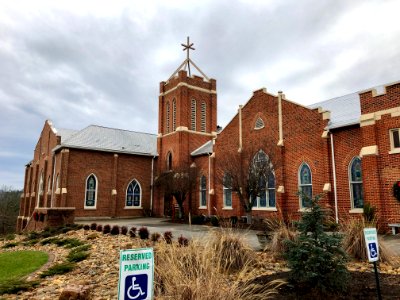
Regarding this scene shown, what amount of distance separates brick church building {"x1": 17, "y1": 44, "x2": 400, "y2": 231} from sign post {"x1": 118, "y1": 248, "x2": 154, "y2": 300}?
383cm

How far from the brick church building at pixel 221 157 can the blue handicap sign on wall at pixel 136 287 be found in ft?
12.8

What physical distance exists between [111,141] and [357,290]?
91.8ft

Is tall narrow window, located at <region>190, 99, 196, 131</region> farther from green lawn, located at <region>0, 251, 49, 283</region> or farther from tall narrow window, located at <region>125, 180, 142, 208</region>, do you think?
green lawn, located at <region>0, 251, 49, 283</region>

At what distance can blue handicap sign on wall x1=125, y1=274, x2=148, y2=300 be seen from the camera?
2.66 m

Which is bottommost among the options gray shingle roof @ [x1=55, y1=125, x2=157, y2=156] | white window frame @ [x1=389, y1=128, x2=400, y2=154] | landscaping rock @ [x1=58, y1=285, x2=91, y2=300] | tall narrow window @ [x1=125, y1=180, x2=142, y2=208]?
landscaping rock @ [x1=58, y1=285, x2=91, y2=300]

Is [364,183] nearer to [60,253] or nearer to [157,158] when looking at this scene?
[60,253]

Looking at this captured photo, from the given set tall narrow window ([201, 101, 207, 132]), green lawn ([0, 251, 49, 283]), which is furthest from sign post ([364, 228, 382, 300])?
tall narrow window ([201, 101, 207, 132])

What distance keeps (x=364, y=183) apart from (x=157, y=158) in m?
21.2

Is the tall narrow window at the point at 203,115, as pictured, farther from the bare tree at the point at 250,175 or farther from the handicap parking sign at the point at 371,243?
the handicap parking sign at the point at 371,243

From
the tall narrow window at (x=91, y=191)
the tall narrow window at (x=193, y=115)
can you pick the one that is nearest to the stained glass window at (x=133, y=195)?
the tall narrow window at (x=91, y=191)

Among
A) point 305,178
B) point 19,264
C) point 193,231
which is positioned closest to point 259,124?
point 305,178

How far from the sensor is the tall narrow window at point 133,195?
2966cm

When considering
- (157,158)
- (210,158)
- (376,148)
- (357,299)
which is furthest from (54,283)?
(157,158)

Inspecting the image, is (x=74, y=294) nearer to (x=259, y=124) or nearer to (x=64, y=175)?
(x=259, y=124)
